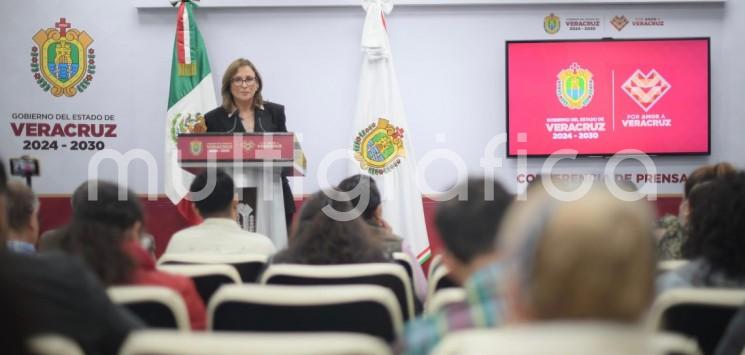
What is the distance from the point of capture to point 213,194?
130 inches

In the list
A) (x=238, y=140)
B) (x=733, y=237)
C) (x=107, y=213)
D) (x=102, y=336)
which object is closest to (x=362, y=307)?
(x=102, y=336)

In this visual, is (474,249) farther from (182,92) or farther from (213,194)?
(182,92)

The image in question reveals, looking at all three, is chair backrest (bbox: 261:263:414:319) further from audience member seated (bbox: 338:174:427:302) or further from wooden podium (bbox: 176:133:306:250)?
wooden podium (bbox: 176:133:306:250)

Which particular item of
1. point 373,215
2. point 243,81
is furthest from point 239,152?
point 243,81

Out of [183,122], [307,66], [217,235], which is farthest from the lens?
[307,66]

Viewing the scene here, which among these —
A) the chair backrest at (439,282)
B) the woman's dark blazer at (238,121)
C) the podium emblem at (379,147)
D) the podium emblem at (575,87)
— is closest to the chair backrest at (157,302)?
the chair backrest at (439,282)

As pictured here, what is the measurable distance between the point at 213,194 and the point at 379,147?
320 centimetres

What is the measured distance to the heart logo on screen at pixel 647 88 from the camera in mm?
6410

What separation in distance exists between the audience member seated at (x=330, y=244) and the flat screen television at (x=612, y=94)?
395 centimetres

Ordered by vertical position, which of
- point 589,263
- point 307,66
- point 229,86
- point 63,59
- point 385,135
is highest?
point 63,59

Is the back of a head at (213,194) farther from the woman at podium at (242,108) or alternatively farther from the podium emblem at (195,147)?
the woman at podium at (242,108)

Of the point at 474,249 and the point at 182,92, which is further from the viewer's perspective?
the point at 182,92

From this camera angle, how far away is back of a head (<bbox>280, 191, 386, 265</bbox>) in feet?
9.01

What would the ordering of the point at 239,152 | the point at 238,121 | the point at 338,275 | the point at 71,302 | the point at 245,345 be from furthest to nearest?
the point at 238,121 → the point at 239,152 → the point at 338,275 → the point at 71,302 → the point at 245,345
